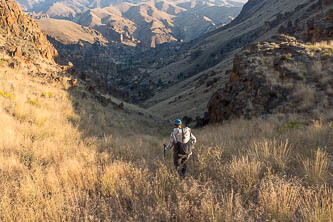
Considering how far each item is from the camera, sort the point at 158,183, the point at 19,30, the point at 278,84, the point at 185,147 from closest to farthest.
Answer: the point at 158,183, the point at 185,147, the point at 278,84, the point at 19,30

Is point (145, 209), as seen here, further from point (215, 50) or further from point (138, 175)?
point (215, 50)

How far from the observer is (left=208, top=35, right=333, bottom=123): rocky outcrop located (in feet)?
30.1

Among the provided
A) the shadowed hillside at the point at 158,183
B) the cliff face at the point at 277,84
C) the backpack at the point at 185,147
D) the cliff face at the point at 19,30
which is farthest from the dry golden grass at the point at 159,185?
the cliff face at the point at 19,30

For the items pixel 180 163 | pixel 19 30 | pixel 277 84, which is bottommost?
pixel 180 163

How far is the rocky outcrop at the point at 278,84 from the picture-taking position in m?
9.16

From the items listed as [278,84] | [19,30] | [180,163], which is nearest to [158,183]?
[180,163]

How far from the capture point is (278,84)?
10.3 m

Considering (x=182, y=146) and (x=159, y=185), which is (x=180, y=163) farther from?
(x=159, y=185)

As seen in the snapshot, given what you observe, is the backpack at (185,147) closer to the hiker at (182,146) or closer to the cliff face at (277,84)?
the hiker at (182,146)

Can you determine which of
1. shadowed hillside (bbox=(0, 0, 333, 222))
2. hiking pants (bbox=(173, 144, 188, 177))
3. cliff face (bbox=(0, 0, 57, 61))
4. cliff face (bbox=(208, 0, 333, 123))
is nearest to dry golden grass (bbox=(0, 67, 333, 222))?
shadowed hillside (bbox=(0, 0, 333, 222))

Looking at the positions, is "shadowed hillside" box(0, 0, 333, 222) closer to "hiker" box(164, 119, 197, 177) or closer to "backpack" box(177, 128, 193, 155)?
"hiker" box(164, 119, 197, 177)

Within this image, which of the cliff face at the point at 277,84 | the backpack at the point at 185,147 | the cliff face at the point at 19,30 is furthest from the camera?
the cliff face at the point at 19,30

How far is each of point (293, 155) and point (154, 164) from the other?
3.08 meters

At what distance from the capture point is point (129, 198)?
3.10 meters
